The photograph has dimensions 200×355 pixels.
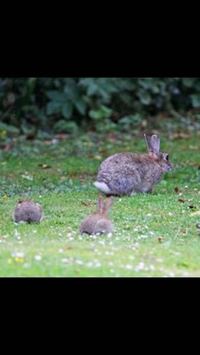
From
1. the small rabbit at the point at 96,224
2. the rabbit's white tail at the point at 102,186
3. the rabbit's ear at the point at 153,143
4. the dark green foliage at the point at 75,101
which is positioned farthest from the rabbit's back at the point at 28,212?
the dark green foliage at the point at 75,101

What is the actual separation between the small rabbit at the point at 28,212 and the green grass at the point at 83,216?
0.09 m

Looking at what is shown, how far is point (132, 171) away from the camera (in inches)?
483

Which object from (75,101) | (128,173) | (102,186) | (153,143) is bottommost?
(102,186)

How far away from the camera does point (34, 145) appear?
17875 mm

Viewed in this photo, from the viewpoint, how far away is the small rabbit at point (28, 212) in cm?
1003

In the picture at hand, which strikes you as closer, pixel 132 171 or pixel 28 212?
pixel 28 212

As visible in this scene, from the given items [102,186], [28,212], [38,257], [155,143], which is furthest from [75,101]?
[38,257]

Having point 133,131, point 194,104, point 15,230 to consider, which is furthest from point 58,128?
point 15,230

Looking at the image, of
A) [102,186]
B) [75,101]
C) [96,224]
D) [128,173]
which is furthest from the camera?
[75,101]

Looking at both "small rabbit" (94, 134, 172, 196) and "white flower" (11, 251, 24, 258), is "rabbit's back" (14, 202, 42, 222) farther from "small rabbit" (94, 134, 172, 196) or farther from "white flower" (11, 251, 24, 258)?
"small rabbit" (94, 134, 172, 196)

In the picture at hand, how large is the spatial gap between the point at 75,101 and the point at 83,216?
9.33 metres

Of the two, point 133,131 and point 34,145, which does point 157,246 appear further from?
point 133,131

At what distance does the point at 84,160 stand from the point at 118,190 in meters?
3.96

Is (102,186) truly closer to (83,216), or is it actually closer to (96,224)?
(83,216)
